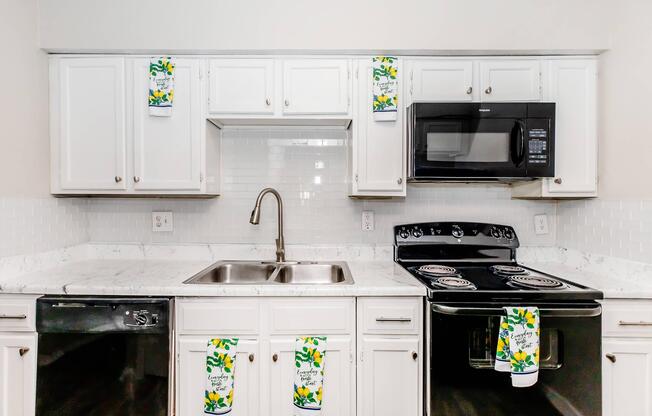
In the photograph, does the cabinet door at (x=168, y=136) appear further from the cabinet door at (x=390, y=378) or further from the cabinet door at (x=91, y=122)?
the cabinet door at (x=390, y=378)

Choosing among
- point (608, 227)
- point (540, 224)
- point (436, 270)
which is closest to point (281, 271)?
point (436, 270)

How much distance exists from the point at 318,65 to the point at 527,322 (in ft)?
5.46

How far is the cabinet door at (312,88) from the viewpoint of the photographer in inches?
74.9

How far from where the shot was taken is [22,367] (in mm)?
1549

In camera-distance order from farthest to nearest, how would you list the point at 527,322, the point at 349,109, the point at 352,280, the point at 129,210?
the point at 129,210 < the point at 349,109 < the point at 352,280 < the point at 527,322

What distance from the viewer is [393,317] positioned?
1558 mm

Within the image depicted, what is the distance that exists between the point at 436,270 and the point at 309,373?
0.89m

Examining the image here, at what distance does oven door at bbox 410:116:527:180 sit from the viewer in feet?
5.86

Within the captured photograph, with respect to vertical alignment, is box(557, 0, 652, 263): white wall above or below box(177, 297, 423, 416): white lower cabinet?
above

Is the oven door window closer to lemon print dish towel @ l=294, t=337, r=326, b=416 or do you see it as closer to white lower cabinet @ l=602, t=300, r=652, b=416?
white lower cabinet @ l=602, t=300, r=652, b=416

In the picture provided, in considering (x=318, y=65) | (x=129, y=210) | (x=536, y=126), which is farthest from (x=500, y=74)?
(x=129, y=210)

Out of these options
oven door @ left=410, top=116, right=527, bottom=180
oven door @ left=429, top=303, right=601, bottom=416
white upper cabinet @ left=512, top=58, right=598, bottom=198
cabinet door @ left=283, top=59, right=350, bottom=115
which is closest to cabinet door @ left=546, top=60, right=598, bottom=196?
white upper cabinet @ left=512, top=58, right=598, bottom=198

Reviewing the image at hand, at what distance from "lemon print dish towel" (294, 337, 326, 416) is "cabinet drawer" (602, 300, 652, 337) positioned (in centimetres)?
131

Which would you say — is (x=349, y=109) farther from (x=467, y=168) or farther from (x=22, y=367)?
(x=22, y=367)
